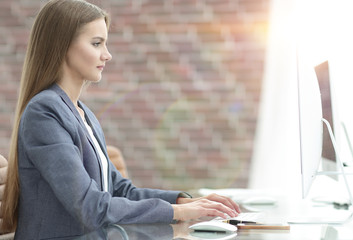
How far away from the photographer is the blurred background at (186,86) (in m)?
3.40

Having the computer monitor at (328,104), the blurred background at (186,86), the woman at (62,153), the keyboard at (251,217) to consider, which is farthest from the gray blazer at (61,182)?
the blurred background at (186,86)

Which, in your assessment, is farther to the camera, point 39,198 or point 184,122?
point 184,122

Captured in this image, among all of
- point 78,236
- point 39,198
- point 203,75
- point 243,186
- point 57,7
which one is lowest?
point 243,186

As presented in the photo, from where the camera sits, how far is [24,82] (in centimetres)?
148

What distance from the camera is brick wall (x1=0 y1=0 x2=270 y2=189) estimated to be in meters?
3.43

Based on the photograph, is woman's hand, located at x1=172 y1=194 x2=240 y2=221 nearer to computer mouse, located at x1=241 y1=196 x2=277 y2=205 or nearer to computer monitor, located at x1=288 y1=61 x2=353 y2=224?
computer monitor, located at x1=288 y1=61 x2=353 y2=224

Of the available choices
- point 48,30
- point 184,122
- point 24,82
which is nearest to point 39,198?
point 24,82

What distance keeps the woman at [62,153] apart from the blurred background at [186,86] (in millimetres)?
1897

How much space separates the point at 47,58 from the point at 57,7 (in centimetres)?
14

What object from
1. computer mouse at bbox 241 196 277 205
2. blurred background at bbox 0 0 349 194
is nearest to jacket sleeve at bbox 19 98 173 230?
computer mouse at bbox 241 196 277 205

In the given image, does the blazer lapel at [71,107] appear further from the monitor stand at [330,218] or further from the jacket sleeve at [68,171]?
the monitor stand at [330,218]

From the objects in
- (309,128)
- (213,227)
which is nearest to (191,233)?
(213,227)

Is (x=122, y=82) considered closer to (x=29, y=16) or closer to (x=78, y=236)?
(x=29, y=16)

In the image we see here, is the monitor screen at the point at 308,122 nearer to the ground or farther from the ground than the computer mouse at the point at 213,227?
farther from the ground
